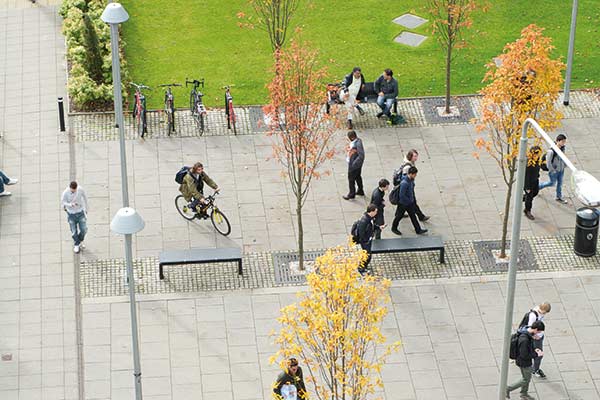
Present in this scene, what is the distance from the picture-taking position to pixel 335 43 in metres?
31.6

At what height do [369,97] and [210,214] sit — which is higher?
[369,97]

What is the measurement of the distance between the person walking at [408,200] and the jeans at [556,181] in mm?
2956

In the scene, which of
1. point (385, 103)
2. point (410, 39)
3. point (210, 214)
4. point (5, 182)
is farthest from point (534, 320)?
point (410, 39)

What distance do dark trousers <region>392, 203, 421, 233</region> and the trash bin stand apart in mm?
3091

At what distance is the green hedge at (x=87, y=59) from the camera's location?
29.1m

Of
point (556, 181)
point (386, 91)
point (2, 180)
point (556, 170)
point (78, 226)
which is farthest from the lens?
point (386, 91)

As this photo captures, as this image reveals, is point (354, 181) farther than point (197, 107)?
No

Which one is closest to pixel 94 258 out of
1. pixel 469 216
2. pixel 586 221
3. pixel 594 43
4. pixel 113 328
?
pixel 113 328

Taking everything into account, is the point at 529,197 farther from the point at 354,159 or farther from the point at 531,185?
the point at 354,159

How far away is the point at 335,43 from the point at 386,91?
3.81 metres

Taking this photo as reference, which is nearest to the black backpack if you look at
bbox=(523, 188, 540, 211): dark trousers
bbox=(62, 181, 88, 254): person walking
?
bbox=(62, 181, 88, 254): person walking

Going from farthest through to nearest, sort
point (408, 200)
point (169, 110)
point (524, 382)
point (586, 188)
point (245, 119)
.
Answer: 1. point (245, 119)
2. point (169, 110)
3. point (408, 200)
4. point (524, 382)
5. point (586, 188)

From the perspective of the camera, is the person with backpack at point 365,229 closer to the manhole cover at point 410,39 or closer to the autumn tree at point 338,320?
the autumn tree at point 338,320

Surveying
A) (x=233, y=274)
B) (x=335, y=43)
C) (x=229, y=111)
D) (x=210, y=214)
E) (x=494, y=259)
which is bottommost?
(x=233, y=274)
